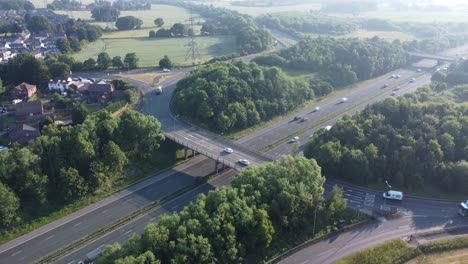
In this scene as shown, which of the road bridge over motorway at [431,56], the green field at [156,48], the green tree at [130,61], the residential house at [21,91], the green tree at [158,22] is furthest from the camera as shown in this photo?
the green tree at [158,22]

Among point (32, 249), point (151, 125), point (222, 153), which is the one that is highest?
point (151, 125)

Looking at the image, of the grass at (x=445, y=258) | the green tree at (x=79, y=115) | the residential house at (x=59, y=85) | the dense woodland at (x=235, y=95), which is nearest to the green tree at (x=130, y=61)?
the residential house at (x=59, y=85)

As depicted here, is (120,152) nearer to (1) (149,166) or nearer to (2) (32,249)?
(1) (149,166)

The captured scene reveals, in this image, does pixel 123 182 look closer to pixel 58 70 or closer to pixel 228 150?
pixel 228 150

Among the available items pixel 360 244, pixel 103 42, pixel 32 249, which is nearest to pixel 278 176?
pixel 360 244

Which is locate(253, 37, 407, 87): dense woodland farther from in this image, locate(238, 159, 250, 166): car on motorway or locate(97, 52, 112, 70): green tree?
locate(238, 159, 250, 166): car on motorway

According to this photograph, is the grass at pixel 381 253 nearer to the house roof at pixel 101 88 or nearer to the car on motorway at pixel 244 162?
the car on motorway at pixel 244 162
